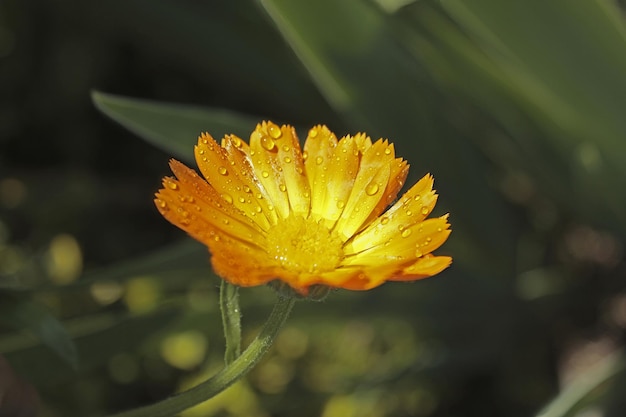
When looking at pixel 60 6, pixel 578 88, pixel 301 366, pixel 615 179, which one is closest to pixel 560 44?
pixel 578 88

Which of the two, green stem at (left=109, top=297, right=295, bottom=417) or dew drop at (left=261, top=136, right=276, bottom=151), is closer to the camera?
green stem at (left=109, top=297, right=295, bottom=417)

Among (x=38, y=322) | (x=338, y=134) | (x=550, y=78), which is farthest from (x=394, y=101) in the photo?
(x=38, y=322)

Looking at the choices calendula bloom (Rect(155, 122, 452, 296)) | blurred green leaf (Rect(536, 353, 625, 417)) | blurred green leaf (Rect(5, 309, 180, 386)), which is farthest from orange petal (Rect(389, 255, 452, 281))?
blurred green leaf (Rect(5, 309, 180, 386))

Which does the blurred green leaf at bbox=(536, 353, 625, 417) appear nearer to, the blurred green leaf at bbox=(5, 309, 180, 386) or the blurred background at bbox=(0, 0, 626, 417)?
the blurred background at bbox=(0, 0, 626, 417)

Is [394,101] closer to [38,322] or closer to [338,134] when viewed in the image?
[338,134]

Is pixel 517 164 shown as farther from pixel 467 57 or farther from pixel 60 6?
pixel 60 6

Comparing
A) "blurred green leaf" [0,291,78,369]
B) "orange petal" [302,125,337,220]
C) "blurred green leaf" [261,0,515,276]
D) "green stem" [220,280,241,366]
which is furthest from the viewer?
"blurred green leaf" [261,0,515,276]

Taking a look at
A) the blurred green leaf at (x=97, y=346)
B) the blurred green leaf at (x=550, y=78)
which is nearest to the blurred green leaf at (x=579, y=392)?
the blurred green leaf at (x=550, y=78)

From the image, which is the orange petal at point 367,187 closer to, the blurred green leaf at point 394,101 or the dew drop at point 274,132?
the dew drop at point 274,132
